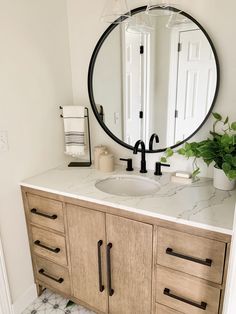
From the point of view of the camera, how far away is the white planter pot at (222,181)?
54.1 inches

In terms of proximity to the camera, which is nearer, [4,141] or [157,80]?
[4,141]

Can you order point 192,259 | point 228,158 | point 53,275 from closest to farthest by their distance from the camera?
point 192,259 → point 228,158 → point 53,275

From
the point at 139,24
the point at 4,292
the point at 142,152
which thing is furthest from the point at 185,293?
the point at 139,24

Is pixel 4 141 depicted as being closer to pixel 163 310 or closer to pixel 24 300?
pixel 24 300

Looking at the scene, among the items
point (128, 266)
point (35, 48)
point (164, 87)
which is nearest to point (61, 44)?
point (35, 48)

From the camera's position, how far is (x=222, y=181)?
4.57 feet

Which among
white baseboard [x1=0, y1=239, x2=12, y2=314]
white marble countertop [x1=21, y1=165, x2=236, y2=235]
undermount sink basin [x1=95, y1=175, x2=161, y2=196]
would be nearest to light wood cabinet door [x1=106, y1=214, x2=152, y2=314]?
white marble countertop [x1=21, y1=165, x2=236, y2=235]

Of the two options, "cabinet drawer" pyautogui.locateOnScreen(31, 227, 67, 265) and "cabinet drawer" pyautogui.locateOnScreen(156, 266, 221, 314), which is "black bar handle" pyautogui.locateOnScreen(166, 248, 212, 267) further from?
"cabinet drawer" pyautogui.locateOnScreen(31, 227, 67, 265)

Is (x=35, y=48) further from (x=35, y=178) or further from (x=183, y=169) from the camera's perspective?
(x=183, y=169)

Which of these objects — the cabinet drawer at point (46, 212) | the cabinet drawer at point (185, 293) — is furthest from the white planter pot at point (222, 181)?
the cabinet drawer at point (46, 212)

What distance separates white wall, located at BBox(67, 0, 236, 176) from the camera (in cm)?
134

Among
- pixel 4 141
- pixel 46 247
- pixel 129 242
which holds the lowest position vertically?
pixel 46 247

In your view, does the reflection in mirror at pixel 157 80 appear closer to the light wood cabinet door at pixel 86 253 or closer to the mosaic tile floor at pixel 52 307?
the light wood cabinet door at pixel 86 253

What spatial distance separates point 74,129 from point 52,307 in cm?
126
